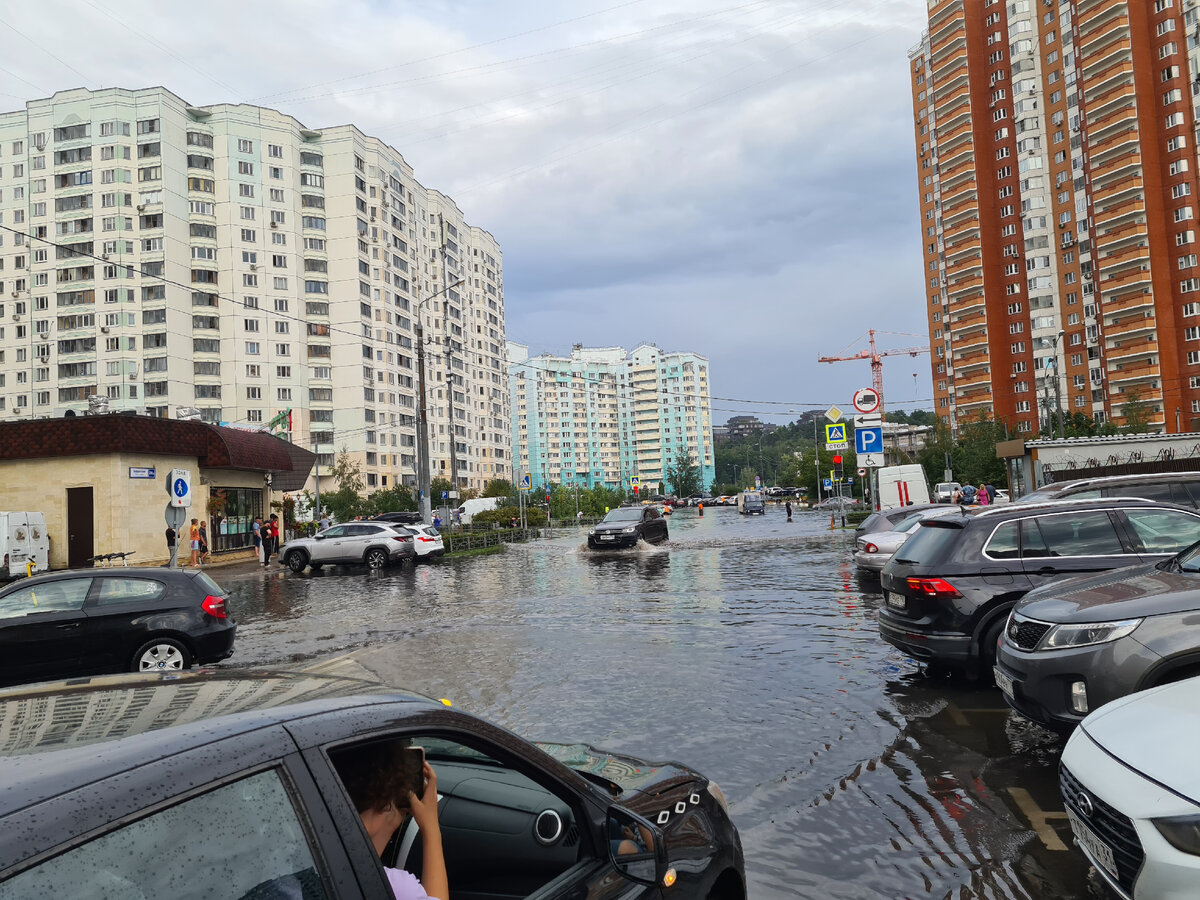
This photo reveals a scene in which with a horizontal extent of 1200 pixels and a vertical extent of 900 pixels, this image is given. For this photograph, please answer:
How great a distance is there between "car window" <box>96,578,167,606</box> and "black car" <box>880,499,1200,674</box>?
842 cm

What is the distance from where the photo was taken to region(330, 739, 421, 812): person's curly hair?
1.95 metres

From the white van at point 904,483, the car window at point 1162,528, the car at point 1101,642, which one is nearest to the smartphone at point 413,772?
the car at point 1101,642

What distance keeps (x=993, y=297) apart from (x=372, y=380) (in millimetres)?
67163

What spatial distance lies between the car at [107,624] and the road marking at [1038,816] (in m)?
8.72

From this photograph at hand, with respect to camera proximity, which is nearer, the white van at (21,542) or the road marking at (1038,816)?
the road marking at (1038,816)

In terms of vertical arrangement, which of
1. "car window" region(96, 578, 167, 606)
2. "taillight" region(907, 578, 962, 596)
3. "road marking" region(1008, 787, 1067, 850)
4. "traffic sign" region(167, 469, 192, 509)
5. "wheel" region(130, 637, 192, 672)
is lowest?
"road marking" region(1008, 787, 1067, 850)

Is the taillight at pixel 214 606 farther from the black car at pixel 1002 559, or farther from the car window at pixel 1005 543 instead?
the car window at pixel 1005 543

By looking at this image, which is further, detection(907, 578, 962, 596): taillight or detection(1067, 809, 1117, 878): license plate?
detection(907, 578, 962, 596): taillight

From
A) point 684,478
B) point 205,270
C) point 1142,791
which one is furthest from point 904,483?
point 684,478

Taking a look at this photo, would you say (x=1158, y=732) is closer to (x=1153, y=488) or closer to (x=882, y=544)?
(x=1153, y=488)

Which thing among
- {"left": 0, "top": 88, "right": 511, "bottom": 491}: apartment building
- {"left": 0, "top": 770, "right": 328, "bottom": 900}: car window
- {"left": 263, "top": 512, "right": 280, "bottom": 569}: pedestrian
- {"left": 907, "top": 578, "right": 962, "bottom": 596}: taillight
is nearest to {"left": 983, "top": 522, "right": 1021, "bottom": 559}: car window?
{"left": 907, "top": 578, "right": 962, "bottom": 596}: taillight

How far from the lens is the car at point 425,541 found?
29969mm

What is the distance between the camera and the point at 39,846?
1.35 metres

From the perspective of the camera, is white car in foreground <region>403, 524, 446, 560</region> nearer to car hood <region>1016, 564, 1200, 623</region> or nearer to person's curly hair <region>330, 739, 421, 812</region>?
car hood <region>1016, 564, 1200, 623</region>
